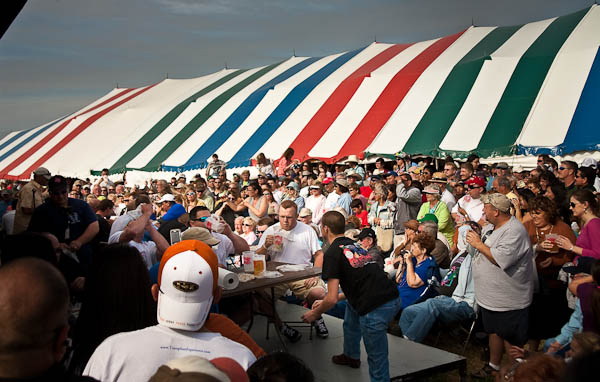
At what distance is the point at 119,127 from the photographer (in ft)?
68.9

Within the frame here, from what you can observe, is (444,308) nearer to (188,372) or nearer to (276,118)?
(188,372)

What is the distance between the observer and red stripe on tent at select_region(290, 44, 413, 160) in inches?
552

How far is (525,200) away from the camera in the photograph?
5.85 meters

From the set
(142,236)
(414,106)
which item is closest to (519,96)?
(414,106)

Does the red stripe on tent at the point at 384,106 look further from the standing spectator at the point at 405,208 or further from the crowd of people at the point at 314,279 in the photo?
the standing spectator at the point at 405,208

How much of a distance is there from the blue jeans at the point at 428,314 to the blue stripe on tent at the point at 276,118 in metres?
10.2

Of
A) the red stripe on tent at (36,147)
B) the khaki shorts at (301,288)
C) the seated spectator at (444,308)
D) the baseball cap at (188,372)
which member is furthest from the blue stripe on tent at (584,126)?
the red stripe on tent at (36,147)

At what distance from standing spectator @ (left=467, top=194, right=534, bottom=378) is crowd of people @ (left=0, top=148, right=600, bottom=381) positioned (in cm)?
1

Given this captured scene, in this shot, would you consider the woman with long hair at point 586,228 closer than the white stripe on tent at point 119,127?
Yes

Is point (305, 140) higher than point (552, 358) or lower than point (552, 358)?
higher

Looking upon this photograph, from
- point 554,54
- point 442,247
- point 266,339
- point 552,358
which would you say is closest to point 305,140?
point 554,54

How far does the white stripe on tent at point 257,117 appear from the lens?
15.7 m

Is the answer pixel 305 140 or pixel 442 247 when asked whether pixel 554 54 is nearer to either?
pixel 305 140

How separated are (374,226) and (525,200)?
8.58 ft
